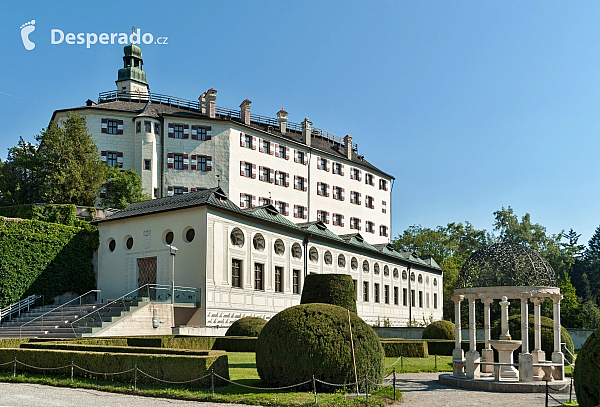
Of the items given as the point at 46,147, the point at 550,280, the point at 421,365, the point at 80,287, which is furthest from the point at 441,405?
the point at 46,147

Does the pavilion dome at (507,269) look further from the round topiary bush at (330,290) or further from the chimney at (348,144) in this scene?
the chimney at (348,144)

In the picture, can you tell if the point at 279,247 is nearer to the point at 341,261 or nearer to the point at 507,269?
the point at 341,261

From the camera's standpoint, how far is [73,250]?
37875 mm

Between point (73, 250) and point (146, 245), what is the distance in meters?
5.20

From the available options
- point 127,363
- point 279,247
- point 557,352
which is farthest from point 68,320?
point 557,352

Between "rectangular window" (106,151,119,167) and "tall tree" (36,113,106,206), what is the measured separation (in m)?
6.68

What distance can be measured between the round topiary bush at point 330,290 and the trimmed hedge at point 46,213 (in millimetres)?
19370

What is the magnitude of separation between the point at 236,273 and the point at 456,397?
2238 cm

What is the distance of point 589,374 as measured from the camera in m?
11.3

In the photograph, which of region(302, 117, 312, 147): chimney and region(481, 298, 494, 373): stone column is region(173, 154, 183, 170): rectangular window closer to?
region(302, 117, 312, 147): chimney

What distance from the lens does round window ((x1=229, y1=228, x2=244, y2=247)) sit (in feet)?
119

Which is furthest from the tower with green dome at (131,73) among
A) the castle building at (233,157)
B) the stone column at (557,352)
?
the stone column at (557,352)

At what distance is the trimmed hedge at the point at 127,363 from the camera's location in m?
15.3

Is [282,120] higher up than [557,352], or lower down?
higher up
